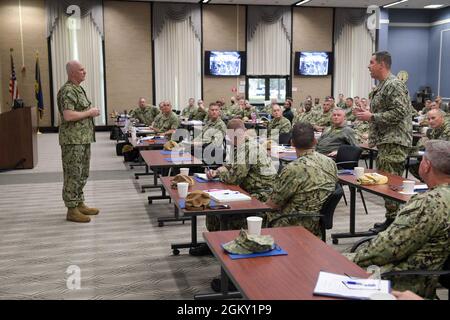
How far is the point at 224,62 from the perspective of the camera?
59.3 ft

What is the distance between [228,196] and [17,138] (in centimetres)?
708

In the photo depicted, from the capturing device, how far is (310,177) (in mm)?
3514

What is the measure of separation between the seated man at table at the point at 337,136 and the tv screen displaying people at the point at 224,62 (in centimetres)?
1143

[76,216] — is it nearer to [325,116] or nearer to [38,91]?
[325,116]

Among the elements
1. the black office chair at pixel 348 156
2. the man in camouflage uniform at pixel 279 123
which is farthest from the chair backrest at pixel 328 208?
the man in camouflage uniform at pixel 279 123

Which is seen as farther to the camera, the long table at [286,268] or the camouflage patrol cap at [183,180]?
the camouflage patrol cap at [183,180]

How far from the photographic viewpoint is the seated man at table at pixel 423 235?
2.27 m

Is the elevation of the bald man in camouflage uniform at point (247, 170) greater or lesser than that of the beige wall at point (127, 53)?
lesser

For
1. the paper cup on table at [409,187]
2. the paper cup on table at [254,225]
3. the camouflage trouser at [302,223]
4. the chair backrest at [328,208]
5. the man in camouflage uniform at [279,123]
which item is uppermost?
the man in camouflage uniform at [279,123]

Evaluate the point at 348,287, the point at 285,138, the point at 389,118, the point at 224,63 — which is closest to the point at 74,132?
the point at 389,118

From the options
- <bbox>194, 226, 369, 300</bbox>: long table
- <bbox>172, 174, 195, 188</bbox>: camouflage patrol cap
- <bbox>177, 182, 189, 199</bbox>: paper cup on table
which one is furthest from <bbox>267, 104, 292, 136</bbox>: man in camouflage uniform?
<bbox>194, 226, 369, 300</bbox>: long table

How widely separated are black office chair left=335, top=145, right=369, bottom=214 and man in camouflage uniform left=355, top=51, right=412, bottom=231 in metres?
1.05

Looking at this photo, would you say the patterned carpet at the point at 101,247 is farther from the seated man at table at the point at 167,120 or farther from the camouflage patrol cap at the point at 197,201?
the seated man at table at the point at 167,120
